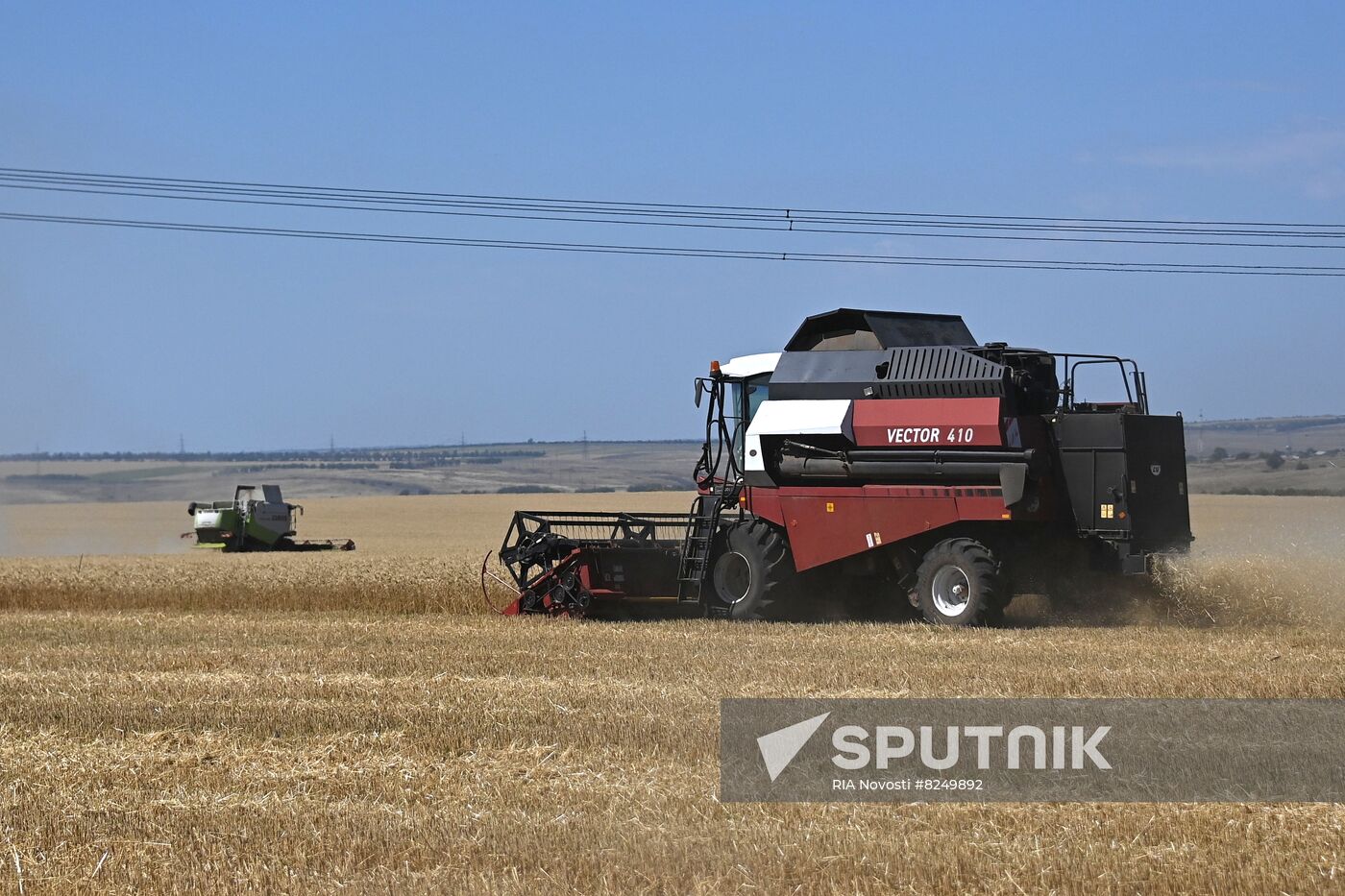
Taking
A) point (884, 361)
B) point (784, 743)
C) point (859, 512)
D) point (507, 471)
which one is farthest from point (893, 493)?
point (507, 471)

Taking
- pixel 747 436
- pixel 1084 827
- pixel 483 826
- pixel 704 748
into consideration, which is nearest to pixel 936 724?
pixel 704 748

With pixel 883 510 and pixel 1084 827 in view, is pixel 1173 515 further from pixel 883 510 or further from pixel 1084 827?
pixel 1084 827

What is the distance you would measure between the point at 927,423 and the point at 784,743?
7.55 meters

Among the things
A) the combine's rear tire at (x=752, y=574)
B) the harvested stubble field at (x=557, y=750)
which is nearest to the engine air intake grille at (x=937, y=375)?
the combine's rear tire at (x=752, y=574)

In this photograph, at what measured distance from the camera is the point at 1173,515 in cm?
1544

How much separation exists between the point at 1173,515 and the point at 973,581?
219 cm

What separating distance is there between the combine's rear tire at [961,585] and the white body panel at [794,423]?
162cm

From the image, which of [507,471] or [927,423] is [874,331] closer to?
[927,423]

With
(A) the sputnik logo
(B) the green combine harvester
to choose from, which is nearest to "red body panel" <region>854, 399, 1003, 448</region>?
(A) the sputnik logo

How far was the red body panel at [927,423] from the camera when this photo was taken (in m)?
15.2

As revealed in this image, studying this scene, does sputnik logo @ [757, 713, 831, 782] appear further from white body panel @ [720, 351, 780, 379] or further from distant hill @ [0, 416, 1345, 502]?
distant hill @ [0, 416, 1345, 502]

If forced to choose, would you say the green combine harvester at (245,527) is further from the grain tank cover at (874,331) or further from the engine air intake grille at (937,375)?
the engine air intake grille at (937,375)

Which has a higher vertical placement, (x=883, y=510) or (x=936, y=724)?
(x=883, y=510)

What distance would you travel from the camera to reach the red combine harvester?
15.2m
